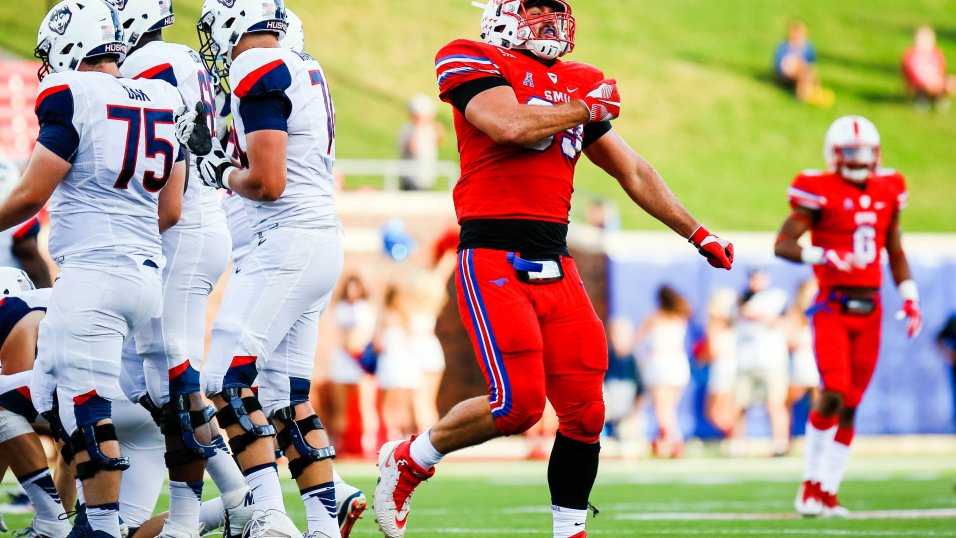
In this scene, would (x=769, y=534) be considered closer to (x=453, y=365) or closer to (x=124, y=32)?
(x=124, y=32)

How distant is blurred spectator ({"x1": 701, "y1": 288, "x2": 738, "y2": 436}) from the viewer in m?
15.0

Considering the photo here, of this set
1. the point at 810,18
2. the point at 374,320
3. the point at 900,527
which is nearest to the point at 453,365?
the point at 374,320

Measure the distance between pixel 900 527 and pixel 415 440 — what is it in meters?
2.97

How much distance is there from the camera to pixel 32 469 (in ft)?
19.1

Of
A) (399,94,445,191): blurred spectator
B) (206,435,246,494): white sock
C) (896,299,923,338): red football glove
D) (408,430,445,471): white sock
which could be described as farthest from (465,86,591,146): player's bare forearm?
(399,94,445,191): blurred spectator

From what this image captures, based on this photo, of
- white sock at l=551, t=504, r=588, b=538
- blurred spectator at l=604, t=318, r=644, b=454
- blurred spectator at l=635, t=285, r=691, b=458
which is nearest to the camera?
white sock at l=551, t=504, r=588, b=538

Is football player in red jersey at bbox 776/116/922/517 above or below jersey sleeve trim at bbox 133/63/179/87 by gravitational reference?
A: below

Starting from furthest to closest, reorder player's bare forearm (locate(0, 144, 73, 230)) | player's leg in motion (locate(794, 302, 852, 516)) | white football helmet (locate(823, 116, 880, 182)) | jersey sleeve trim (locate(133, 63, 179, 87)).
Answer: white football helmet (locate(823, 116, 880, 182)) < player's leg in motion (locate(794, 302, 852, 516)) < jersey sleeve trim (locate(133, 63, 179, 87)) < player's bare forearm (locate(0, 144, 73, 230))

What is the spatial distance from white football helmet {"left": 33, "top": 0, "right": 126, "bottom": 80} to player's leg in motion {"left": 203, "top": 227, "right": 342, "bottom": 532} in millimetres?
923

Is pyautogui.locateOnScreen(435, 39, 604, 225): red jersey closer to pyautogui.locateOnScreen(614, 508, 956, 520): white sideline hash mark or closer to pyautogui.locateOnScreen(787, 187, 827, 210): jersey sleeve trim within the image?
pyautogui.locateOnScreen(614, 508, 956, 520): white sideline hash mark

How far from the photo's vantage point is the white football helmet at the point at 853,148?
8.43 metres

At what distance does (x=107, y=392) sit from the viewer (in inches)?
198

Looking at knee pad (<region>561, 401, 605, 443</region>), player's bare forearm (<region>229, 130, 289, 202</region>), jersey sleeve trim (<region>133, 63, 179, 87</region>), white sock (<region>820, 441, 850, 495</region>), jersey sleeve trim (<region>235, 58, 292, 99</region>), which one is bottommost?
white sock (<region>820, 441, 850, 495</region>)

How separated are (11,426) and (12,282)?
2.23 feet
